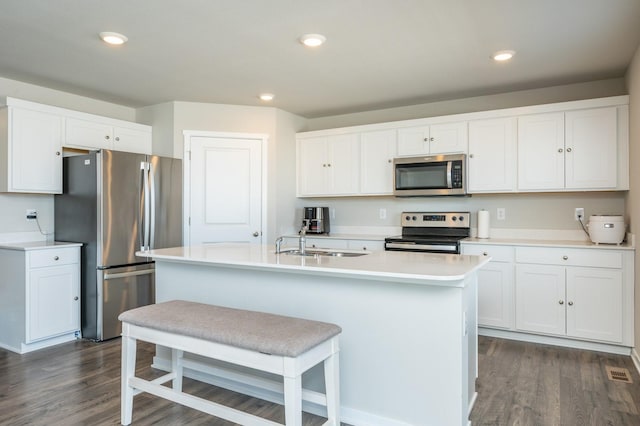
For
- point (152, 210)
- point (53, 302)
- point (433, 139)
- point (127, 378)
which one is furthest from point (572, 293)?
point (53, 302)

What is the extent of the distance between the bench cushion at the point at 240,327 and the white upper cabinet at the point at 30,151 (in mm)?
2231

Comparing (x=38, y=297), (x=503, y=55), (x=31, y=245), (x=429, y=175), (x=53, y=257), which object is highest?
(x=503, y=55)

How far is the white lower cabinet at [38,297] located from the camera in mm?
3383

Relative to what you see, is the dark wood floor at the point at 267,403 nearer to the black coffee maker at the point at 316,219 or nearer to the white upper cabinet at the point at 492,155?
the white upper cabinet at the point at 492,155

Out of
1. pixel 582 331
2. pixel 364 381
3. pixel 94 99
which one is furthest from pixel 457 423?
pixel 94 99

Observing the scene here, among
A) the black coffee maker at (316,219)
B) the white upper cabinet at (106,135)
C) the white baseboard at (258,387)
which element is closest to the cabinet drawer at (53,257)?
the white upper cabinet at (106,135)

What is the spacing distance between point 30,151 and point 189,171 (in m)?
1.43

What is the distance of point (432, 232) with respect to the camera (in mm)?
4414

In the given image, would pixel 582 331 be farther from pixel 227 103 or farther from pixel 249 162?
pixel 227 103

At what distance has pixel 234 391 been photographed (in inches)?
104

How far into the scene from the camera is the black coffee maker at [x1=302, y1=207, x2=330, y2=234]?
492cm

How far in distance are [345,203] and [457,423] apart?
3364 mm

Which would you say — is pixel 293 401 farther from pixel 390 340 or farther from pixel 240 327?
pixel 390 340

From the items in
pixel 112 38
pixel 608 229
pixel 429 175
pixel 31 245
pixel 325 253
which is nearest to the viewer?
pixel 112 38
